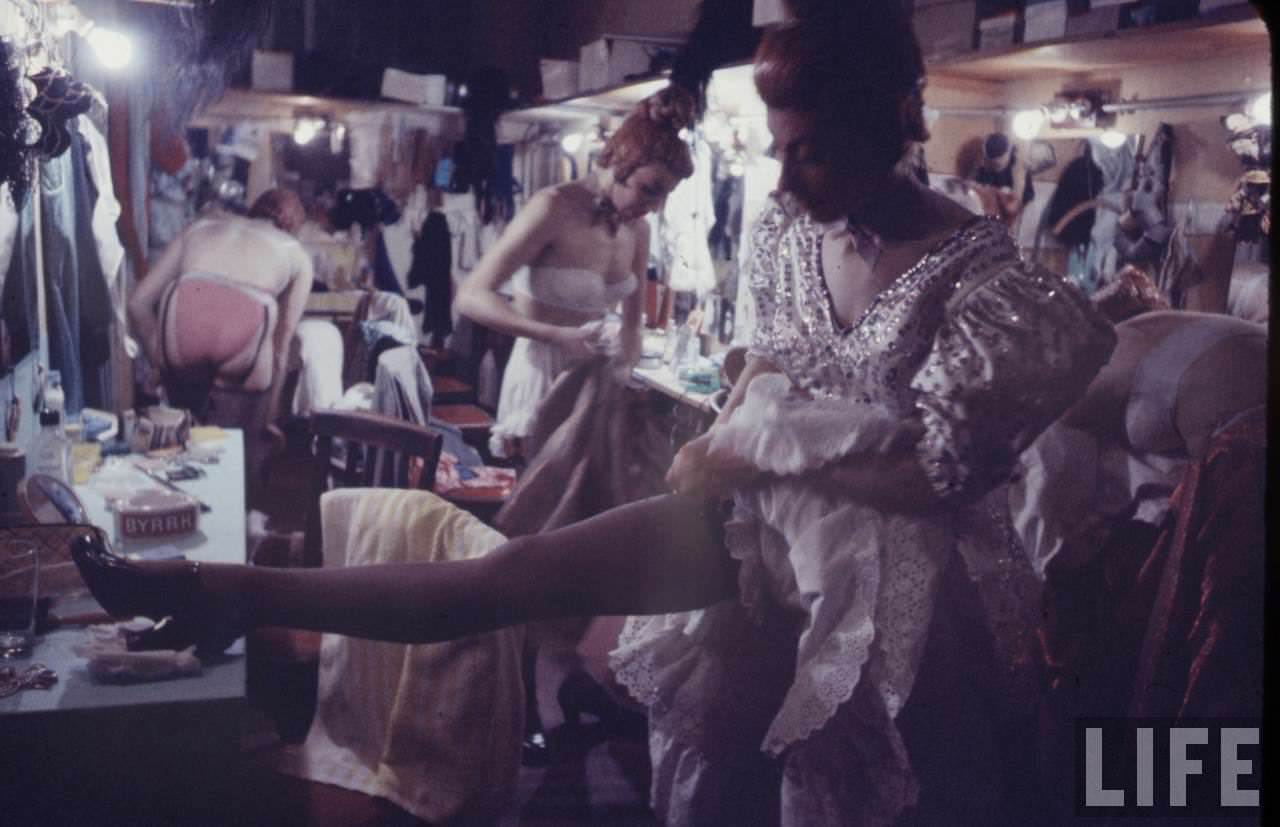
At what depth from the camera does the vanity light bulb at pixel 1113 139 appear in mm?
2043

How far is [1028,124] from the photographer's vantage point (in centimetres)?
220

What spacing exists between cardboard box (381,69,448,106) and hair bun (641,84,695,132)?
3.76ft

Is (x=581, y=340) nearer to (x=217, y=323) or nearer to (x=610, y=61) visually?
(x=610, y=61)

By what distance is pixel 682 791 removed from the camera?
4.05ft

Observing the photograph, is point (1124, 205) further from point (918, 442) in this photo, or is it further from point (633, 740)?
Answer: point (633, 740)

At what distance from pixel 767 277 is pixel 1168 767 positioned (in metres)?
0.74

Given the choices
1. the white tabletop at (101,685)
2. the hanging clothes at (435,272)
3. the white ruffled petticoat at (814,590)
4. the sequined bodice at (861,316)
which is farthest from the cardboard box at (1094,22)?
the hanging clothes at (435,272)

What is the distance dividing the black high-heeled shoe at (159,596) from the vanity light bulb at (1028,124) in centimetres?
174

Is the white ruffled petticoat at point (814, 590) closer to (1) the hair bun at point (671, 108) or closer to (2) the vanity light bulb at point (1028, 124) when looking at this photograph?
(2) the vanity light bulb at point (1028, 124)

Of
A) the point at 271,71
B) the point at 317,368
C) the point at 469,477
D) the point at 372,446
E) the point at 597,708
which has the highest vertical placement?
the point at 271,71

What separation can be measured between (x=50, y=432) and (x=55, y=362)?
1.83 feet

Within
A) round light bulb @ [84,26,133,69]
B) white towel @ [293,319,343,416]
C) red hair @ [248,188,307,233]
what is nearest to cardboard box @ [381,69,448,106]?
red hair @ [248,188,307,233]

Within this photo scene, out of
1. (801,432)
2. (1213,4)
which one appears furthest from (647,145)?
(801,432)

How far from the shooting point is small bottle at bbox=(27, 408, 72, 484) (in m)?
1.85
